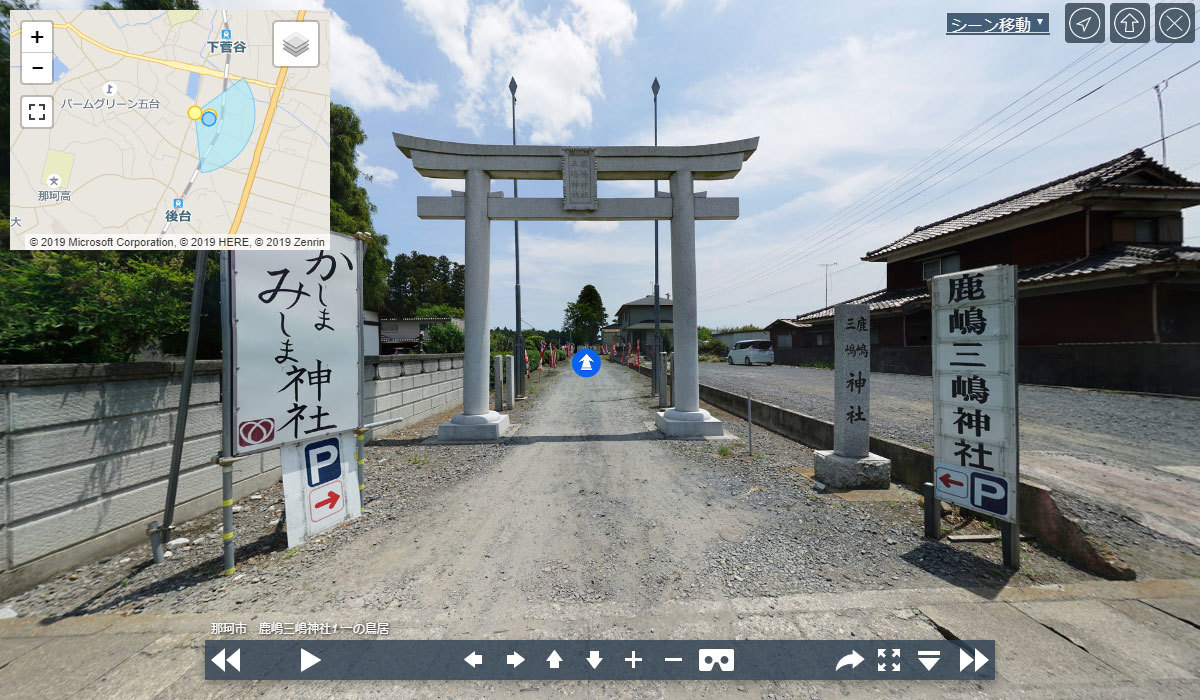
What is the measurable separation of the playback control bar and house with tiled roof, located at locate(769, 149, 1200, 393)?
13568 millimetres

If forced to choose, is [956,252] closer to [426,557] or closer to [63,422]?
[426,557]

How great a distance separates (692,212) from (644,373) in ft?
46.6

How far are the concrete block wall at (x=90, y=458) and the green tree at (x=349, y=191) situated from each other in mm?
13998

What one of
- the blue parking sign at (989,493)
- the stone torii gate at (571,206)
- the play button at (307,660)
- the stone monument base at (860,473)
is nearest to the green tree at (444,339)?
the stone torii gate at (571,206)

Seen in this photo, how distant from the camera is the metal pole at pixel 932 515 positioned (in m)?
3.72

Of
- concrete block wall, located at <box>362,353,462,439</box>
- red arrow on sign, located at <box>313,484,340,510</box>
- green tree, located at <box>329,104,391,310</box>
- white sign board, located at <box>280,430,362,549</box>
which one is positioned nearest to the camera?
white sign board, located at <box>280,430,362,549</box>

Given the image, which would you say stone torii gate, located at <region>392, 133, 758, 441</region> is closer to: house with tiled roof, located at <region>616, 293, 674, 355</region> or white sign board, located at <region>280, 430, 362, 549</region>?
white sign board, located at <region>280, 430, 362, 549</region>

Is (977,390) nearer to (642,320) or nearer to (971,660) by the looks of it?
(971,660)

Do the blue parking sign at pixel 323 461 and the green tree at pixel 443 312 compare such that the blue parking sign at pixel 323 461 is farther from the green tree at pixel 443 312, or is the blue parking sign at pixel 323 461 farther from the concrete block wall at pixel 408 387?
the green tree at pixel 443 312

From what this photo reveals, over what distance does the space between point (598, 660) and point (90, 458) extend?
4.14 meters

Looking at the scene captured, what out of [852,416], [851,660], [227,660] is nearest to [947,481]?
[852,416]

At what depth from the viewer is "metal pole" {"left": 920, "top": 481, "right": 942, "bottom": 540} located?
3717mm

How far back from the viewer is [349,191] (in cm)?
1775

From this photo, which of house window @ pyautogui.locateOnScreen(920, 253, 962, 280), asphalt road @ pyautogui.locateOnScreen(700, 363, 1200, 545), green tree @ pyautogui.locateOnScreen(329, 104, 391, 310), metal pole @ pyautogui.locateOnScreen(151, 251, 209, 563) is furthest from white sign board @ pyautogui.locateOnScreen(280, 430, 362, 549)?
house window @ pyautogui.locateOnScreen(920, 253, 962, 280)
